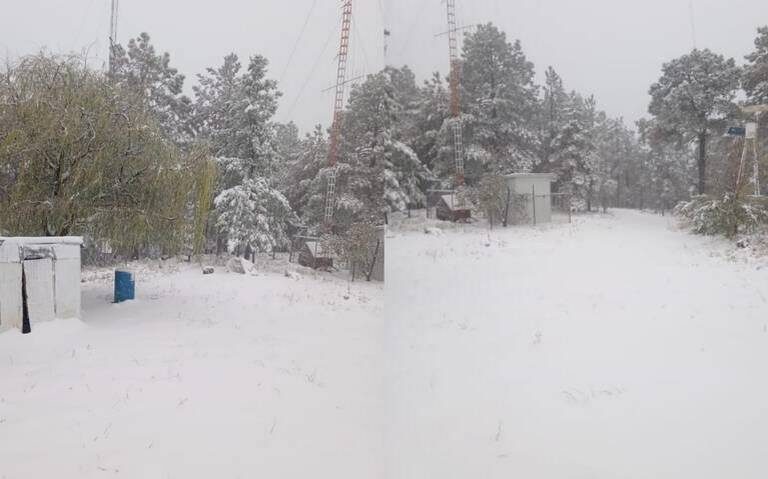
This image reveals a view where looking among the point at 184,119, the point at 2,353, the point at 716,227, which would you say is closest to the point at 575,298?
the point at 716,227

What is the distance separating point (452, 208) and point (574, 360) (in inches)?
28.6

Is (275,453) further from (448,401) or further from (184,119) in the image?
(184,119)

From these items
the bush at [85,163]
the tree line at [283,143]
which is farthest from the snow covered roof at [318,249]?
the bush at [85,163]

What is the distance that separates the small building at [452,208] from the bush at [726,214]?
→ 2.67 feet

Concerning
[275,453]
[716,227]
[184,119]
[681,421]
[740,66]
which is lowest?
[275,453]

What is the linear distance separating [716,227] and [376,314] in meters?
Result: 1.32

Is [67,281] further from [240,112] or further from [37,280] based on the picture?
[240,112]

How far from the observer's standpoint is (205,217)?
15.4 ft

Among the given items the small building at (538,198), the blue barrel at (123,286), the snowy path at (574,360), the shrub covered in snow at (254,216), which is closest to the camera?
the snowy path at (574,360)

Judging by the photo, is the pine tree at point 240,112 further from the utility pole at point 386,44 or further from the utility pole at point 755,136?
the utility pole at point 755,136

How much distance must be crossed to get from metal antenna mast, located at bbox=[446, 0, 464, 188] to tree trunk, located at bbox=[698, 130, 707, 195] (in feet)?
2.71

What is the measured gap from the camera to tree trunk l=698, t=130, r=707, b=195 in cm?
158

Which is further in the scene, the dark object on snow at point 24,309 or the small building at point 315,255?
the dark object on snow at point 24,309

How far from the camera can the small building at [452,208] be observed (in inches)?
71.7
